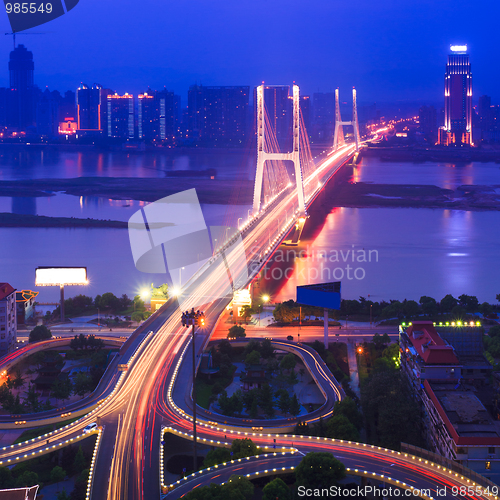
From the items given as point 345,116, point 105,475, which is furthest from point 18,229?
point 345,116

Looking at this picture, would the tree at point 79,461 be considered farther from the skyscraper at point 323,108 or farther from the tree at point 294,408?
the skyscraper at point 323,108

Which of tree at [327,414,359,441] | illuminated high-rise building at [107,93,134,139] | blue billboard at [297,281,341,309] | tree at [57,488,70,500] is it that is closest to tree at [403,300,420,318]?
blue billboard at [297,281,341,309]

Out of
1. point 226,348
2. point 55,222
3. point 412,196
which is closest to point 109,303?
point 226,348

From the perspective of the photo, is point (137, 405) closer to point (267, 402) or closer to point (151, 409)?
point (151, 409)

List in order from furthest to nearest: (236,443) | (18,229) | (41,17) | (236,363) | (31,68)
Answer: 1. (31,68)
2. (18,229)
3. (236,363)
4. (41,17)
5. (236,443)

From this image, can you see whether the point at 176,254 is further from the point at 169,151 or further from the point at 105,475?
the point at 169,151

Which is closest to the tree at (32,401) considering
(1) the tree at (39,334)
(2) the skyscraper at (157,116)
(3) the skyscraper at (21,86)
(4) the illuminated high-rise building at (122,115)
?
(1) the tree at (39,334)
